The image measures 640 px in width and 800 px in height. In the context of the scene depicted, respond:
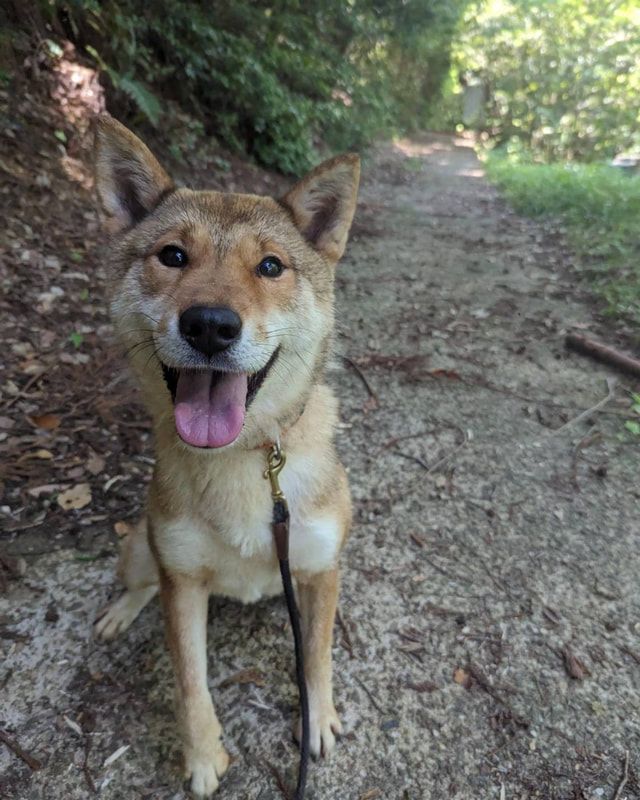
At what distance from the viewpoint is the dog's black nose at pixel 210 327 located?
5.54ft

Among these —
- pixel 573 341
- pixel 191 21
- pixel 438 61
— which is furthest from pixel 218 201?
pixel 438 61

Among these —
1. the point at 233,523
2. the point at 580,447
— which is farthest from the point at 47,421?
the point at 580,447

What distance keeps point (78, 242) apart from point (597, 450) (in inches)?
188

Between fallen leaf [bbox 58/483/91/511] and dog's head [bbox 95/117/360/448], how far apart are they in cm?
133

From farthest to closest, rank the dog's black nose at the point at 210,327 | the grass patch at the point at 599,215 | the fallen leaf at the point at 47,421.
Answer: the grass patch at the point at 599,215 < the fallen leaf at the point at 47,421 < the dog's black nose at the point at 210,327

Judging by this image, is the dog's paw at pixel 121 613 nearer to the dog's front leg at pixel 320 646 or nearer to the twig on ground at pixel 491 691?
the dog's front leg at pixel 320 646

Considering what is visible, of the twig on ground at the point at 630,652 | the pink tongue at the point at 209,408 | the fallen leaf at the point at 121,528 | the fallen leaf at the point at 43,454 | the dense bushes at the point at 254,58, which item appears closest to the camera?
the pink tongue at the point at 209,408

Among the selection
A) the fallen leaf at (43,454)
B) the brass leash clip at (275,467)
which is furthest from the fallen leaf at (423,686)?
the fallen leaf at (43,454)

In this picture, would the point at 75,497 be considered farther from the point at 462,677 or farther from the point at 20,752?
the point at 462,677

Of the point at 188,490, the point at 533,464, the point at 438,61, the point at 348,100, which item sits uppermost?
the point at 438,61

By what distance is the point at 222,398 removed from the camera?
185cm

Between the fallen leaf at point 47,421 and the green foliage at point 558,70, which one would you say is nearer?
the fallen leaf at point 47,421

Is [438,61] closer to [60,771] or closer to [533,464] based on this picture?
[533,464]

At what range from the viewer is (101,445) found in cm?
349
